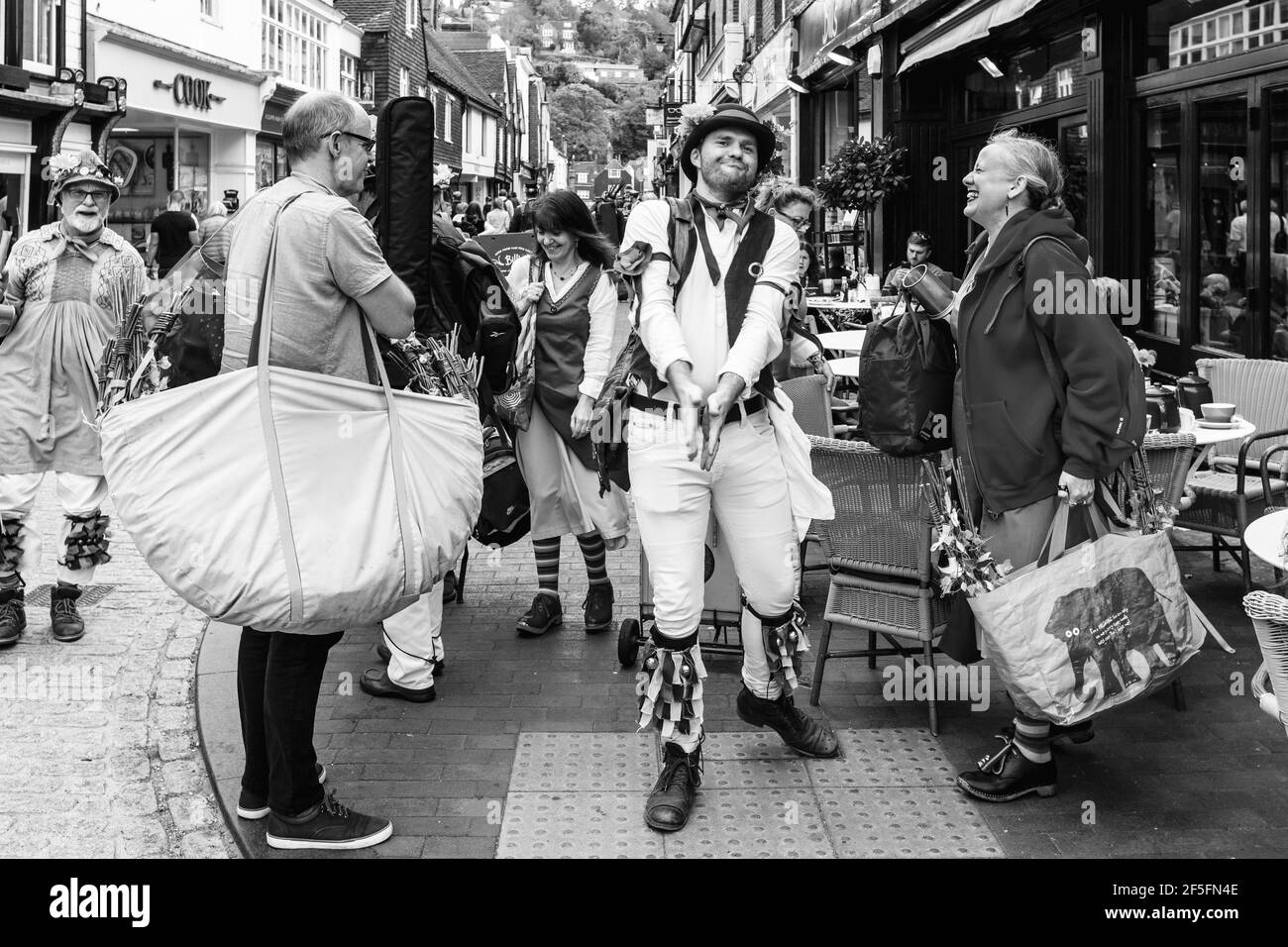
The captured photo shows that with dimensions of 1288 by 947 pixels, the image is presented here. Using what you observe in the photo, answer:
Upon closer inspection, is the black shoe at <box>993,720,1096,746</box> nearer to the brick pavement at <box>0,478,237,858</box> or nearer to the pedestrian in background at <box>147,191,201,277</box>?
the brick pavement at <box>0,478,237,858</box>

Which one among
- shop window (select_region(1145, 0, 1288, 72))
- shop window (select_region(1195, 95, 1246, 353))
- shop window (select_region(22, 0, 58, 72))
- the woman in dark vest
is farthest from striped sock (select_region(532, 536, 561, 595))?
shop window (select_region(22, 0, 58, 72))

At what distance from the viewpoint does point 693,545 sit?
399cm

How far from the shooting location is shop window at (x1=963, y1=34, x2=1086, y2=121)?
33.7 feet

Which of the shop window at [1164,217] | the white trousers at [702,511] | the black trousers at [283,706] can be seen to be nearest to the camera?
the black trousers at [283,706]

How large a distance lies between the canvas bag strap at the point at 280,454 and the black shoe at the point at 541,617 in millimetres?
2474

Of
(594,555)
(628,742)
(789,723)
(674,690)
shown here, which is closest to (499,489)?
(594,555)

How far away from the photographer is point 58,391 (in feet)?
19.2

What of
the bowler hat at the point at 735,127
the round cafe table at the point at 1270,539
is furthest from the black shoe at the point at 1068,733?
the bowler hat at the point at 735,127

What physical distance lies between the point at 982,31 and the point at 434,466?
315 inches

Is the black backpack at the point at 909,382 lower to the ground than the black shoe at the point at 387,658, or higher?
higher

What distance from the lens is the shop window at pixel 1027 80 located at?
10.3 meters

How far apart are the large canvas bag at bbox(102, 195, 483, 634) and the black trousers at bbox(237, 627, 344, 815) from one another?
29cm

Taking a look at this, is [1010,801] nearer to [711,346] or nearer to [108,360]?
[711,346]

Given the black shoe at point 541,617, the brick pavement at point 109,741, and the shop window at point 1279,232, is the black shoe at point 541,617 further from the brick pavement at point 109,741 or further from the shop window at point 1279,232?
the shop window at point 1279,232
